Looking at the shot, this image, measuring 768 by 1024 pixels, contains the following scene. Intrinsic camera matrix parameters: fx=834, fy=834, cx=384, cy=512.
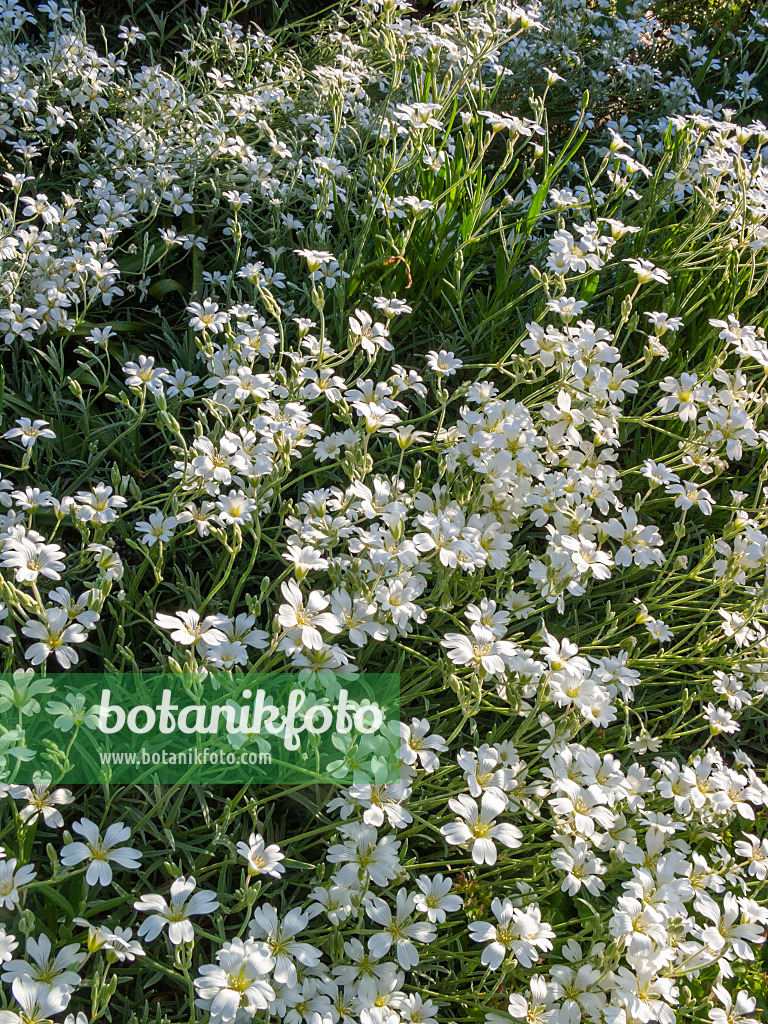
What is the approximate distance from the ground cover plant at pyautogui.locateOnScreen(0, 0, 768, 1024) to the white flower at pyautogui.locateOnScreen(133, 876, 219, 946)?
0.01m

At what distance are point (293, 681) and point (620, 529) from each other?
1050 mm

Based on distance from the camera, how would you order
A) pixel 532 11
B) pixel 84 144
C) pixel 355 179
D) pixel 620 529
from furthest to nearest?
pixel 84 144 < pixel 355 179 < pixel 532 11 < pixel 620 529

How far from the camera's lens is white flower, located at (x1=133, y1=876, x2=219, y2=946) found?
5.01 ft

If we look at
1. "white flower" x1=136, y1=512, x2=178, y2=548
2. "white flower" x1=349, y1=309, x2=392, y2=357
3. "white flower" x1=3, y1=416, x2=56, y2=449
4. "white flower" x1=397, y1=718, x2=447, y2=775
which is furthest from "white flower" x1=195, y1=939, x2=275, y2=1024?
"white flower" x1=349, y1=309, x2=392, y2=357

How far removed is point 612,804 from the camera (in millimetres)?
1920

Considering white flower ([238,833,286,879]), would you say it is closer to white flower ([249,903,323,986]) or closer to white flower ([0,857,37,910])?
white flower ([249,903,323,986])

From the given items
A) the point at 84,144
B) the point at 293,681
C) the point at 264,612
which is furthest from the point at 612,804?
the point at 84,144

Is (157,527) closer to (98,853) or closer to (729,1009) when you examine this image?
(98,853)

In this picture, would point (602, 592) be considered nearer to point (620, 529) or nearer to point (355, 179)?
point (620, 529)

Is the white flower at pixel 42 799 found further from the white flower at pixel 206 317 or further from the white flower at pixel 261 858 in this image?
the white flower at pixel 206 317

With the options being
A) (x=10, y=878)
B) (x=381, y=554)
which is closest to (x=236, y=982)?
(x=10, y=878)

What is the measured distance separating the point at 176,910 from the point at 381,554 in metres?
0.84

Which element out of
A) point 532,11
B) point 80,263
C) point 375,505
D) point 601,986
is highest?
point 532,11

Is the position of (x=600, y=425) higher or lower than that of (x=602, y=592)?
higher
